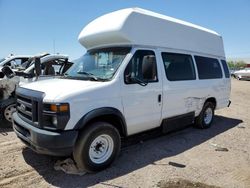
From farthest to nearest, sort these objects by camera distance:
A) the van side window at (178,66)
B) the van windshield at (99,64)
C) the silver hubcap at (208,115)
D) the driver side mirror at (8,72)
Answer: the silver hubcap at (208,115) → the driver side mirror at (8,72) → the van side window at (178,66) → the van windshield at (99,64)

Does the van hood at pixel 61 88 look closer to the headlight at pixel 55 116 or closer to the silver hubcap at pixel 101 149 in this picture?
the headlight at pixel 55 116

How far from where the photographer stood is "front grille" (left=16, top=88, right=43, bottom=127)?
4.13 metres

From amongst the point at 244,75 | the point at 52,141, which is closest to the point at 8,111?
the point at 52,141

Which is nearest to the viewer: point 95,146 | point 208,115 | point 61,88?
point 61,88

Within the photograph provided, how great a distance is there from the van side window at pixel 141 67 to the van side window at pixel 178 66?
0.67m

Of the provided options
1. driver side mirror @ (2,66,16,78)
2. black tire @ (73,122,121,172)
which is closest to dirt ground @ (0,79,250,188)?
black tire @ (73,122,121,172)

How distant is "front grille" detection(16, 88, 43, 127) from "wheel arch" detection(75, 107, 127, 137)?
693 millimetres

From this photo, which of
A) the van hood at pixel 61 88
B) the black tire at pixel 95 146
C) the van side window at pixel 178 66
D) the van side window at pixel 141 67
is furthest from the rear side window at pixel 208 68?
the van hood at pixel 61 88

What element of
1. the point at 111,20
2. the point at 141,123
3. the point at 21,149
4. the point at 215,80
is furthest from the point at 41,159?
the point at 215,80

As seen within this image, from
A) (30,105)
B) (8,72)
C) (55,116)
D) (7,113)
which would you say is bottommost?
(7,113)

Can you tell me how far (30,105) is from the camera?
435cm

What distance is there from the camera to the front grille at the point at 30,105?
4.13m

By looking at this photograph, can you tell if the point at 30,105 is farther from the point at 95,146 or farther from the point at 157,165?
the point at 157,165

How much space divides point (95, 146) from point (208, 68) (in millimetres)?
4540
